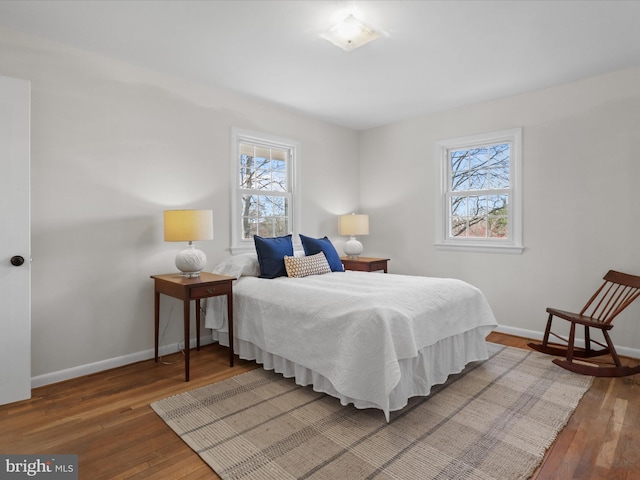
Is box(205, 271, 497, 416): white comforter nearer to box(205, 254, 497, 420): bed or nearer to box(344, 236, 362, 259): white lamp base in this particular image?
box(205, 254, 497, 420): bed

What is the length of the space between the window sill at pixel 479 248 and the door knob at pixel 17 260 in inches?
157

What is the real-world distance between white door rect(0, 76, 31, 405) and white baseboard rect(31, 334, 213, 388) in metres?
0.23

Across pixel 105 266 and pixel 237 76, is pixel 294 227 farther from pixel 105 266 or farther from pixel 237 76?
pixel 105 266

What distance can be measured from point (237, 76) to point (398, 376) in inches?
113

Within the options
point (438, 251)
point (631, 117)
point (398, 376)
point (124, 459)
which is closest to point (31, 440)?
point (124, 459)

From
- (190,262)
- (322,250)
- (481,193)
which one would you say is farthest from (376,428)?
(481,193)

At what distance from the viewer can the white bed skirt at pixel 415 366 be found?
7.41 feet

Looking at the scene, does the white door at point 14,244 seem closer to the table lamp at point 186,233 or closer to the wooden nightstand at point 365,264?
the table lamp at point 186,233

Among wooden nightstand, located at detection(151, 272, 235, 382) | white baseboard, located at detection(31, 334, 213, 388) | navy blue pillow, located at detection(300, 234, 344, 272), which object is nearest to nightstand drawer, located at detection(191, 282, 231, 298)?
wooden nightstand, located at detection(151, 272, 235, 382)

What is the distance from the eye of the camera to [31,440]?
1.99 metres

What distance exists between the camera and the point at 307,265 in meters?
3.54

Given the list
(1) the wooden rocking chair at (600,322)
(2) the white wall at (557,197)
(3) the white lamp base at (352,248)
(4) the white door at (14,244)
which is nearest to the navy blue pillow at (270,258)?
(3) the white lamp base at (352,248)

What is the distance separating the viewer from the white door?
2.40m

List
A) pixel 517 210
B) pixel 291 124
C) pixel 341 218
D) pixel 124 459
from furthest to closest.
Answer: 1. pixel 341 218
2. pixel 291 124
3. pixel 517 210
4. pixel 124 459
